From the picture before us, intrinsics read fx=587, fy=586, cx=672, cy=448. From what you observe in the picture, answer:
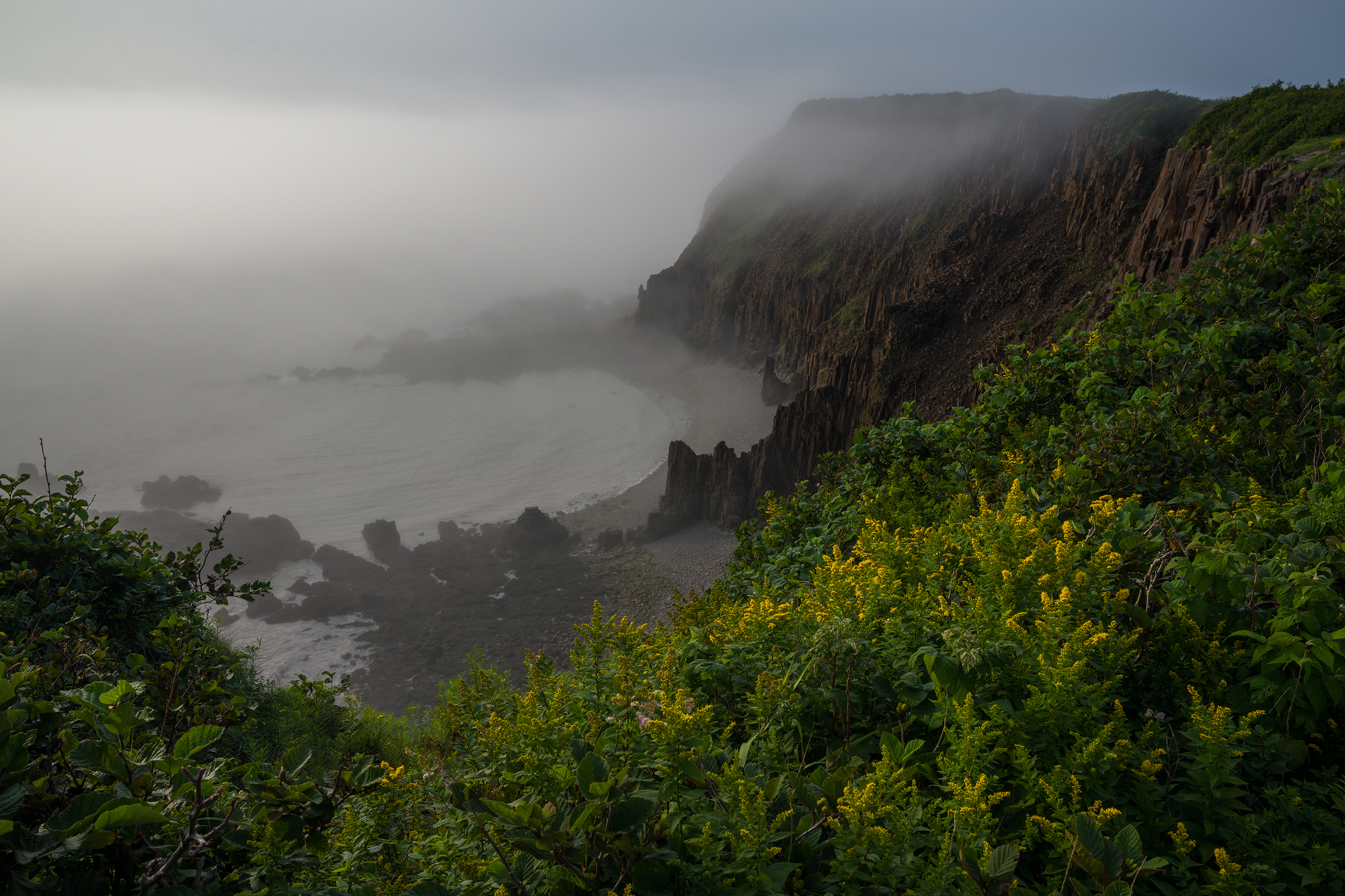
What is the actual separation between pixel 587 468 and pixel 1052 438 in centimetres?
5702

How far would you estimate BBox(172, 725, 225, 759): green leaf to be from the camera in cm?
166

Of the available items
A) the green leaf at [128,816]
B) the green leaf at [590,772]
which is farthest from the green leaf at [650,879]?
the green leaf at [128,816]

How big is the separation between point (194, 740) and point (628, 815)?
127 centimetres

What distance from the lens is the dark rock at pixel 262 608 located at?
113 ft

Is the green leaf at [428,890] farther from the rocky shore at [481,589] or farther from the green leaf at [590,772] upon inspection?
the rocky shore at [481,589]

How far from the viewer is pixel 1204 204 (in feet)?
67.2

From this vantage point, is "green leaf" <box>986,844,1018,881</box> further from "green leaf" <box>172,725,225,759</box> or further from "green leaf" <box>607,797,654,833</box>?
"green leaf" <box>172,725,225,759</box>

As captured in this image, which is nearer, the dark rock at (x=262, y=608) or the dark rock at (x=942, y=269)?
the dark rock at (x=262, y=608)

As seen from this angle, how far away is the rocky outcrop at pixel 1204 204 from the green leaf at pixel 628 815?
13681 mm

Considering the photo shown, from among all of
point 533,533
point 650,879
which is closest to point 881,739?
point 650,879

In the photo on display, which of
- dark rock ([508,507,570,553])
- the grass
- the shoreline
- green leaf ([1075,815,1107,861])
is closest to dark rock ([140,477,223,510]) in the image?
dark rock ([508,507,570,553])

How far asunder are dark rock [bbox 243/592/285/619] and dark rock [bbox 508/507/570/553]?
1408cm

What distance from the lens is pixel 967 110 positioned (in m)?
75.4

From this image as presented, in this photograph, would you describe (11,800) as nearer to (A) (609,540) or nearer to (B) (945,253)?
(A) (609,540)
